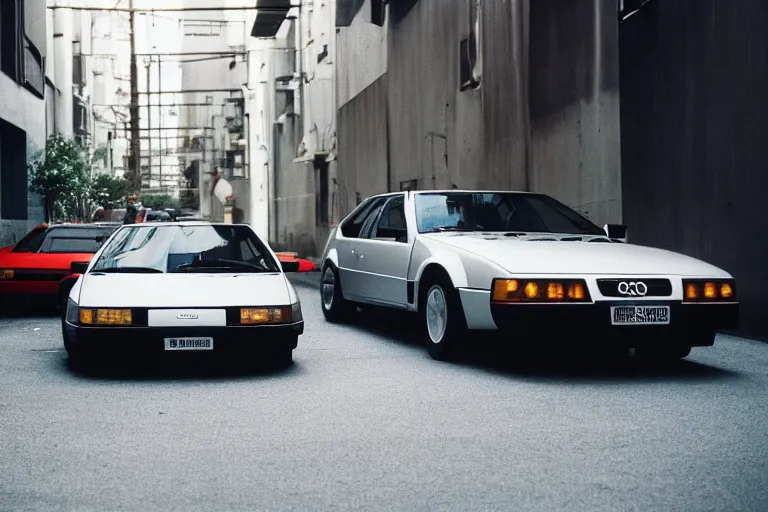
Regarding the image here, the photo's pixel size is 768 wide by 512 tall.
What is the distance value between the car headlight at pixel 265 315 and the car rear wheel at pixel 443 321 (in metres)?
1.26

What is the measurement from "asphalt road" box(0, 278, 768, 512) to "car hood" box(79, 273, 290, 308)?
1.89 feet

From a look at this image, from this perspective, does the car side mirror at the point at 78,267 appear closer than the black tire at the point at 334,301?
Yes

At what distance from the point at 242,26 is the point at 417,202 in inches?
2376

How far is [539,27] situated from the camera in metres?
15.8

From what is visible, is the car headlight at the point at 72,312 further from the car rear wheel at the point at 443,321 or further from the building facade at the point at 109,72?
the building facade at the point at 109,72

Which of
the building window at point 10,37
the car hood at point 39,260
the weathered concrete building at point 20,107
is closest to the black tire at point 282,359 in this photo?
the car hood at point 39,260

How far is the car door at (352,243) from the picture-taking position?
1126 centimetres

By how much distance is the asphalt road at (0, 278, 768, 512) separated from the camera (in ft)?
14.8

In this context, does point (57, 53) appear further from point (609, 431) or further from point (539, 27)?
point (609, 431)

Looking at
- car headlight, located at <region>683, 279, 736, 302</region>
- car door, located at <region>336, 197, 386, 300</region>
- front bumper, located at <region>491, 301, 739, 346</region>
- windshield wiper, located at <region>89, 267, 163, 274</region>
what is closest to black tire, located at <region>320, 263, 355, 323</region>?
car door, located at <region>336, 197, 386, 300</region>

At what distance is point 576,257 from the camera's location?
798 centimetres

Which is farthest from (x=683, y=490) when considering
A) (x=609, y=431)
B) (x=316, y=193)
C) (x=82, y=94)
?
(x=82, y=94)

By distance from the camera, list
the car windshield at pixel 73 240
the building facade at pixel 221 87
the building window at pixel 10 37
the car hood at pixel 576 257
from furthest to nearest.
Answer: the building facade at pixel 221 87
the building window at pixel 10 37
the car windshield at pixel 73 240
the car hood at pixel 576 257

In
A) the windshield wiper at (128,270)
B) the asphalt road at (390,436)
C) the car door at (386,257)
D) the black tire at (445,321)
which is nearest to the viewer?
the asphalt road at (390,436)
